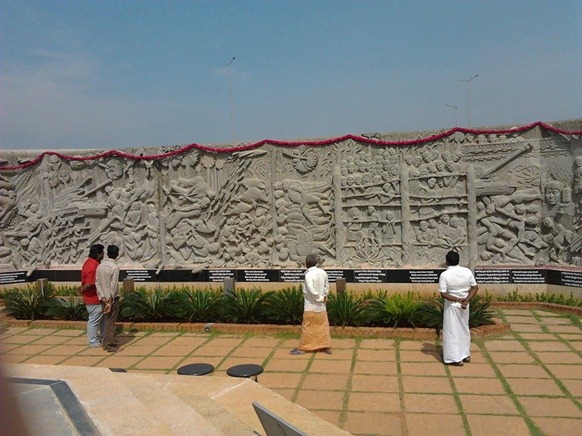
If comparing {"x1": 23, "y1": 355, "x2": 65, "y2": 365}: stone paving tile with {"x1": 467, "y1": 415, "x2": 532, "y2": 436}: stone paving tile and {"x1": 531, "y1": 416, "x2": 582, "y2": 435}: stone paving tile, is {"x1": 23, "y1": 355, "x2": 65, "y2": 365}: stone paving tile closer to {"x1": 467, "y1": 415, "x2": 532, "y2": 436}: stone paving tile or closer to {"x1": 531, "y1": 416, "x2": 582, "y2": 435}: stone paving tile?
{"x1": 467, "y1": 415, "x2": 532, "y2": 436}: stone paving tile

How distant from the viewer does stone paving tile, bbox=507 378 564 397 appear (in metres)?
5.17

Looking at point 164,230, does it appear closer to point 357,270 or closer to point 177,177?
point 177,177

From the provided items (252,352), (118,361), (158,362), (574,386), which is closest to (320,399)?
(252,352)

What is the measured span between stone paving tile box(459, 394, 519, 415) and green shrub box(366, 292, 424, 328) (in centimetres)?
217

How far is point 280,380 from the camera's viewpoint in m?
5.79

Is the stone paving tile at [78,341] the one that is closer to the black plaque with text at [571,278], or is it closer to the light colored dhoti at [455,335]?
the light colored dhoti at [455,335]

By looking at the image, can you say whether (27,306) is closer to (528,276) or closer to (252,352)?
(252,352)

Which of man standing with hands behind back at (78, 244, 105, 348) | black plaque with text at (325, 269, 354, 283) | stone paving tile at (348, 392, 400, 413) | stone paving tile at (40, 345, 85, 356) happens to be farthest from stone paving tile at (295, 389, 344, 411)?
black plaque with text at (325, 269, 354, 283)

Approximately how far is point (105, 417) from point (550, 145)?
8164mm

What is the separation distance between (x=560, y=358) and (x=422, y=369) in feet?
5.61

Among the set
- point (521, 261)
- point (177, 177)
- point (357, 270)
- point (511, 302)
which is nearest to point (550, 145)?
point (521, 261)

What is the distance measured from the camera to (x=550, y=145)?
8734 millimetres

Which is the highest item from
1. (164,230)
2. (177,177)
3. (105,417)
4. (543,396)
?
(177,177)

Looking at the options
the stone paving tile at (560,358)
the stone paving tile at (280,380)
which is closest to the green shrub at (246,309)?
the stone paving tile at (280,380)
